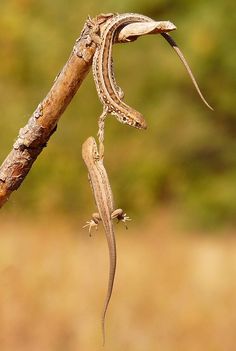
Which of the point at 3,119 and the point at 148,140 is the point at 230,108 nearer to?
the point at 148,140

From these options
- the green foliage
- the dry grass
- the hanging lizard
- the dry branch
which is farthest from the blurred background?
the dry branch

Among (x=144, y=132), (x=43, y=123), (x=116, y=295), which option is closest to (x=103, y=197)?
(x=43, y=123)

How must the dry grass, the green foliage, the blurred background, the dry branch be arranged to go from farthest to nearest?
the green foliage < the blurred background < the dry grass < the dry branch

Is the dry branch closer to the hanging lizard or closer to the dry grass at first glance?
the hanging lizard

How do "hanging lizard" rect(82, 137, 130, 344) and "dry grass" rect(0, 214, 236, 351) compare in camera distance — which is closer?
"hanging lizard" rect(82, 137, 130, 344)

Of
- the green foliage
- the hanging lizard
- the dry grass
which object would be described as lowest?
the dry grass

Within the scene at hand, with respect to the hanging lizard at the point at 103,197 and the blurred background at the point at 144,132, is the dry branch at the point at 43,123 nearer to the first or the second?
the hanging lizard at the point at 103,197

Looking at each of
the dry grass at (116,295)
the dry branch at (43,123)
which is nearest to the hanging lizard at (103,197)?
the dry branch at (43,123)
